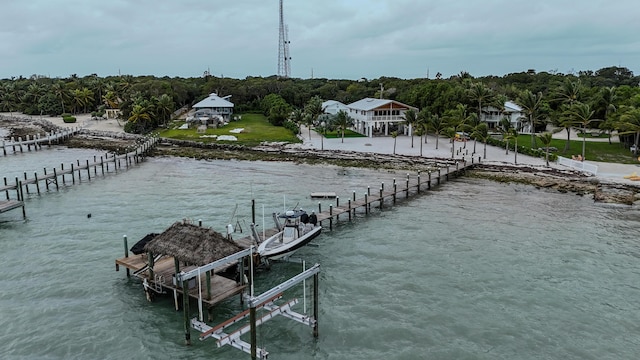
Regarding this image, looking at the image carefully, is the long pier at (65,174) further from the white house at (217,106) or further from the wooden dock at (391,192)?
the wooden dock at (391,192)

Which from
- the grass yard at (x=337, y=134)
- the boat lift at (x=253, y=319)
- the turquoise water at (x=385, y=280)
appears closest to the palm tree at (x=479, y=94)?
the grass yard at (x=337, y=134)

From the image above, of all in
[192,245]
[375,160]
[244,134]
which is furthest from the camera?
[244,134]

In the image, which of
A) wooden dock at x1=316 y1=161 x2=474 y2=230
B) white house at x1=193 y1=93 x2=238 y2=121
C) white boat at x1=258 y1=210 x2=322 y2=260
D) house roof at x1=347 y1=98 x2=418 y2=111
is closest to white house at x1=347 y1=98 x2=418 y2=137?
house roof at x1=347 y1=98 x2=418 y2=111

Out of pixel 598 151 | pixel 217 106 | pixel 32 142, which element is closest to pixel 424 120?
pixel 598 151

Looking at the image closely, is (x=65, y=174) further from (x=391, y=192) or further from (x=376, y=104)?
(x=376, y=104)

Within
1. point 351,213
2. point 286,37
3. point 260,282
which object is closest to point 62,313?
point 260,282

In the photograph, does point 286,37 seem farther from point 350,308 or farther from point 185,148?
point 350,308
